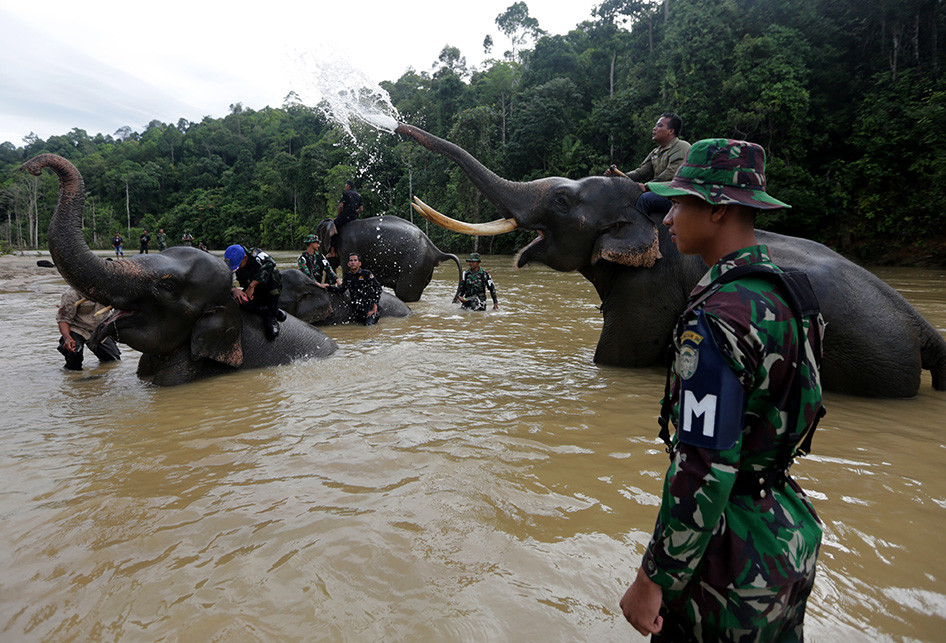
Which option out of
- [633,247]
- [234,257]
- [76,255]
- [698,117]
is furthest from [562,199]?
[698,117]

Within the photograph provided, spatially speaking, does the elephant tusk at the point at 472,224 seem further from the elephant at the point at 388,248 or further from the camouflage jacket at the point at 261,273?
the elephant at the point at 388,248

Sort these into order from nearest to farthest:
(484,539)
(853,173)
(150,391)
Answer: (484,539)
(150,391)
(853,173)

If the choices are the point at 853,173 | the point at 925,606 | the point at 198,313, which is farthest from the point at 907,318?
the point at 853,173

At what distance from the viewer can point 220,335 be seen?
16.4 ft

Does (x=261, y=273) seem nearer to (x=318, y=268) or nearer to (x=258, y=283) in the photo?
(x=258, y=283)

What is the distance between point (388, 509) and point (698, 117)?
26178mm

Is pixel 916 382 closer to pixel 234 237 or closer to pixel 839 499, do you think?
pixel 839 499

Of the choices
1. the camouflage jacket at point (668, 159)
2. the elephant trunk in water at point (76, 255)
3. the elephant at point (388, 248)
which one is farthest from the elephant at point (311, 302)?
the camouflage jacket at point (668, 159)

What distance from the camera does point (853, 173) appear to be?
862 inches

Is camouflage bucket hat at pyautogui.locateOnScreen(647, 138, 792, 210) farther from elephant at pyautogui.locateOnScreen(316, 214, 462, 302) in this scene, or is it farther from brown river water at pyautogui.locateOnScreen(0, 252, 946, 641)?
elephant at pyautogui.locateOnScreen(316, 214, 462, 302)

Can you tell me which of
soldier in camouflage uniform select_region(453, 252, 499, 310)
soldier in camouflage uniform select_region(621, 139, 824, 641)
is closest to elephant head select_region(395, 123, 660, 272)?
soldier in camouflage uniform select_region(621, 139, 824, 641)

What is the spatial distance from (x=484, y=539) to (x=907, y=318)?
3799mm

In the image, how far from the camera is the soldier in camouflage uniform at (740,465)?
1.11 m

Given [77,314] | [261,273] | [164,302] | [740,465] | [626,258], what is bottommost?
[77,314]
